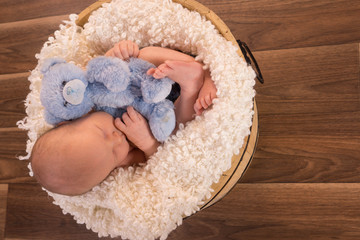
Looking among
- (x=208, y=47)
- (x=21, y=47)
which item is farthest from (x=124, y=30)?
(x=21, y=47)

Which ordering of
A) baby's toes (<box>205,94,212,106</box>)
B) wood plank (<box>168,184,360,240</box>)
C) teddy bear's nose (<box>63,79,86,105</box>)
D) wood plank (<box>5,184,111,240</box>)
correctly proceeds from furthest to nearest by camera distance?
wood plank (<box>5,184,111,240</box>) → wood plank (<box>168,184,360,240</box>) → baby's toes (<box>205,94,212,106</box>) → teddy bear's nose (<box>63,79,86,105</box>)

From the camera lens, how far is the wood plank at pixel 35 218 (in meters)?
1.13

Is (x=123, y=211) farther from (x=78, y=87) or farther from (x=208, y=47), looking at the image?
(x=208, y=47)

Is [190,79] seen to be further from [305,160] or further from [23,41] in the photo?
[23,41]

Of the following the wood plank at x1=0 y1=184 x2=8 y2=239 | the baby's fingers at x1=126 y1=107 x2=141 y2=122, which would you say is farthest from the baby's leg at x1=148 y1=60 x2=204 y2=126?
the wood plank at x1=0 y1=184 x2=8 y2=239

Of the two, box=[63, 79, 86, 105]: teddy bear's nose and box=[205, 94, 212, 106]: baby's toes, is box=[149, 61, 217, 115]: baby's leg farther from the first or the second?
box=[63, 79, 86, 105]: teddy bear's nose

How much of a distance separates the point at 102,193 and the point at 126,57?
341 mm

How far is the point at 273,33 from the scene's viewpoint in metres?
1.03

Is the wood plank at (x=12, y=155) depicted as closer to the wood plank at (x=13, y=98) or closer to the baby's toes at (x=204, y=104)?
the wood plank at (x=13, y=98)

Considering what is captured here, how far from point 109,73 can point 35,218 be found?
0.77 meters

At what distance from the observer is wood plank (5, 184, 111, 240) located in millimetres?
1132

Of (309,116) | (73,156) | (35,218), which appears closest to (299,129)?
(309,116)

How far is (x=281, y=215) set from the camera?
983 mm

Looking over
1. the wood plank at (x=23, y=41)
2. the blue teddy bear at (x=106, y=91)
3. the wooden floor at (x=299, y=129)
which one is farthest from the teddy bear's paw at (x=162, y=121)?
the wood plank at (x=23, y=41)
